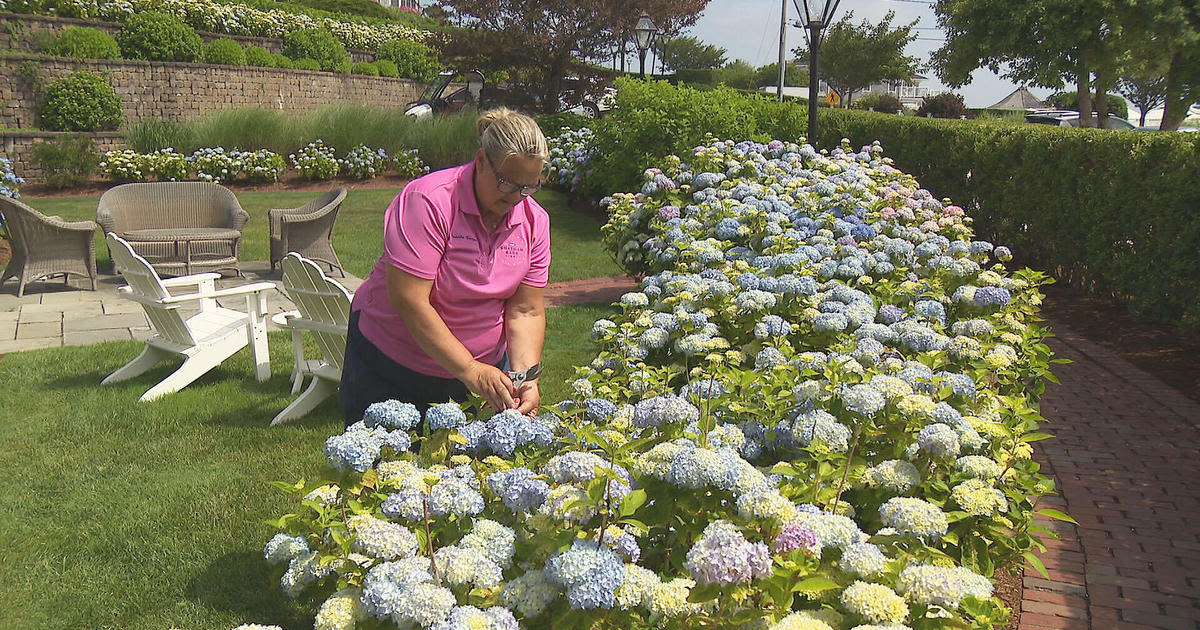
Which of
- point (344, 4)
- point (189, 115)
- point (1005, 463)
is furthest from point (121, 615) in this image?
point (344, 4)

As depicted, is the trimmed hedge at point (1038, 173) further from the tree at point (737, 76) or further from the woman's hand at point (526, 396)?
the tree at point (737, 76)

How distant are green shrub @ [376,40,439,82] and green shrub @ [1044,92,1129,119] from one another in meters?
34.8

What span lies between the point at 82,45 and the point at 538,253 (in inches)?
891

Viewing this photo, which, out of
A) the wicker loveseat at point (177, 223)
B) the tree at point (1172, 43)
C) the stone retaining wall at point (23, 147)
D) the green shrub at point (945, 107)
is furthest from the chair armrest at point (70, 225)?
the green shrub at point (945, 107)

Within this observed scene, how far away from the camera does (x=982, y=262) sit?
494 centimetres

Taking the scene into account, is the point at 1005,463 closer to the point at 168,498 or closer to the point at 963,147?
the point at 168,498

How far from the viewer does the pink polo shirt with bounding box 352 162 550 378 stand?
2545 millimetres

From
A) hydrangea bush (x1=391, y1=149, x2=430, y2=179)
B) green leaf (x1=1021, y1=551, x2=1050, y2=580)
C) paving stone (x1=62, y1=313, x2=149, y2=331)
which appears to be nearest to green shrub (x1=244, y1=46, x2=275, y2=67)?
hydrangea bush (x1=391, y1=149, x2=430, y2=179)

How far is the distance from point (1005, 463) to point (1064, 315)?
5550 mm

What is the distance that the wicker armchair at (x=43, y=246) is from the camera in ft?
26.1

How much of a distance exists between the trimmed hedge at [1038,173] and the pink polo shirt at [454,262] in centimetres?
504

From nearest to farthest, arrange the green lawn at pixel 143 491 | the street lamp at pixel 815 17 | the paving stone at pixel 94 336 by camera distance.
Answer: the green lawn at pixel 143 491 < the paving stone at pixel 94 336 < the street lamp at pixel 815 17

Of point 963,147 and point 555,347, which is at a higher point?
point 963,147

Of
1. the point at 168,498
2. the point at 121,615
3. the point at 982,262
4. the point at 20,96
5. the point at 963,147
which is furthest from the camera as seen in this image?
the point at 20,96
